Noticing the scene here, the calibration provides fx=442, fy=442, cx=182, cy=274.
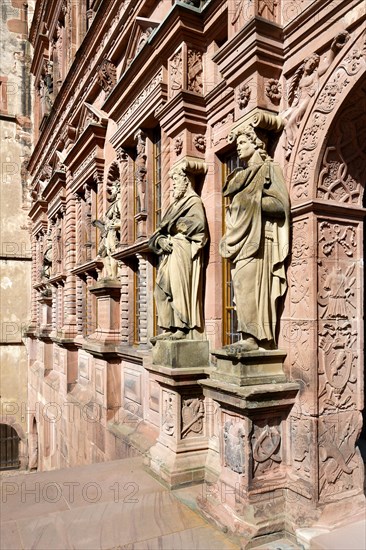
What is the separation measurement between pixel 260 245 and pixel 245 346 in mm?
862

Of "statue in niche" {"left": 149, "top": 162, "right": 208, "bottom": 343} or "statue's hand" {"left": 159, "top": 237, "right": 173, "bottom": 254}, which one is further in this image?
"statue's hand" {"left": 159, "top": 237, "right": 173, "bottom": 254}

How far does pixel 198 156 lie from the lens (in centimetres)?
515

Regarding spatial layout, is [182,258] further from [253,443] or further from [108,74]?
[108,74]

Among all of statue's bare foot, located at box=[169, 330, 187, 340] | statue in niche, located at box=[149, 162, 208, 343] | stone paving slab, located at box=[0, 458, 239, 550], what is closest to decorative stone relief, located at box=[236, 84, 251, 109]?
statue in niche, located at box=[149, 162, 208, 343]

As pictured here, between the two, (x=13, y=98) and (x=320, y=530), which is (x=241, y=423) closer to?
(x=320, y=530)

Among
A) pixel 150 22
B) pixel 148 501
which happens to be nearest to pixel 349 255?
pixel 148 501

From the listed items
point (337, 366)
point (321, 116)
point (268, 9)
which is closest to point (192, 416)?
point (337, 366)

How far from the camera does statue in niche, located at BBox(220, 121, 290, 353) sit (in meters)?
3.68

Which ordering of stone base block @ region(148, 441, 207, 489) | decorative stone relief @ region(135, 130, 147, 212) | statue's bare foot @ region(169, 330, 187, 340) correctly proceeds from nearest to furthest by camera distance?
stone base block @ region(148, 441, 207, 489)
statue's bare foot @ region(169, 330, 187, 340)
decorative stone relief @ region(135, 130, 147, 212)

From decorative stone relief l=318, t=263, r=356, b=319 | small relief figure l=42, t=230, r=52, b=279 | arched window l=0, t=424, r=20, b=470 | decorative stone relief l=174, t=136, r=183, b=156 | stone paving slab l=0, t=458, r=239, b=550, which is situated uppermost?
decorative stone relief l=174, t=136, r=183, b=156

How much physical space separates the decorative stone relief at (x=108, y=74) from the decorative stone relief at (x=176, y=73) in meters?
3.07

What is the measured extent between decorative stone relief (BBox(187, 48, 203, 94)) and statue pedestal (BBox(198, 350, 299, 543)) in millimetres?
3169

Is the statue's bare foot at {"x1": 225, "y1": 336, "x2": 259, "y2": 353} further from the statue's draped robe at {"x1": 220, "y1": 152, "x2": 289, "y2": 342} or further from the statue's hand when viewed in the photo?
the statue's hand

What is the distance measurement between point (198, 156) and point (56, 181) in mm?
7650
